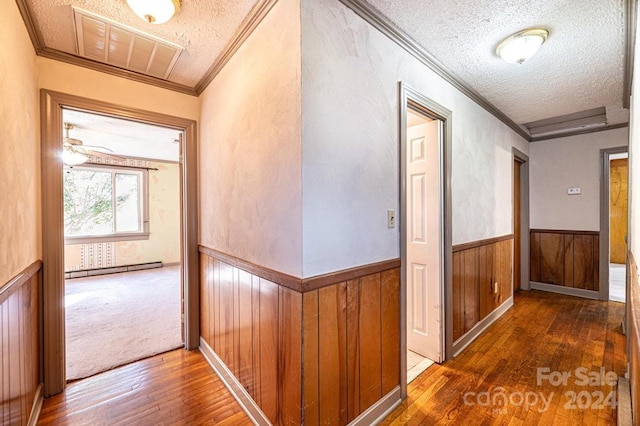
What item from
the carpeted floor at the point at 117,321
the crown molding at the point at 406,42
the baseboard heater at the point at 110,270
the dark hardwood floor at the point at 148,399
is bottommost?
the dark hardwood floor at the point at 148,399

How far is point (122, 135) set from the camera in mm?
4070

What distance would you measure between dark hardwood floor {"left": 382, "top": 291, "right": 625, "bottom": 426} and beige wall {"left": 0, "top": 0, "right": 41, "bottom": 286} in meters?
2.28

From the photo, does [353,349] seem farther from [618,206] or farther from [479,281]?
[618,206]

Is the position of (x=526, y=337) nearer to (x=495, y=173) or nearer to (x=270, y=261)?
(x=495, y=173)

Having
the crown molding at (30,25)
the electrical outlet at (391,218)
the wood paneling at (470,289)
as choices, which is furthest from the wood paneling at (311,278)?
the crown molding at (30,25)

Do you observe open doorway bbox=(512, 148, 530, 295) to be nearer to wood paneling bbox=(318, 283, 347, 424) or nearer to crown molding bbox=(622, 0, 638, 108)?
crown molding bbox=(622, 0, 638, 108)

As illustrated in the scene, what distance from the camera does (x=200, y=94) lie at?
2557mm

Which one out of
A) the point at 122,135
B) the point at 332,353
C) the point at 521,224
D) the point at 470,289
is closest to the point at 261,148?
the point at 332,353

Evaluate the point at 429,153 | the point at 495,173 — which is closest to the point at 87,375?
the point at 429,153

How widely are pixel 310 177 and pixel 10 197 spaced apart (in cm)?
150

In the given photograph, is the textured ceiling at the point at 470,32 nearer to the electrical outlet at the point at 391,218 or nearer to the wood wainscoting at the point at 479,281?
the electrical outlet at the point at 391,218

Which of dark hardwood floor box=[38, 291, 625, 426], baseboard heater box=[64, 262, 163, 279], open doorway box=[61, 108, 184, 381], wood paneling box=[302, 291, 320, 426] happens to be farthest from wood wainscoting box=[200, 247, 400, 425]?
baseboard heater box=[64, 262, 163, 279]

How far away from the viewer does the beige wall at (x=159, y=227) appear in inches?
229

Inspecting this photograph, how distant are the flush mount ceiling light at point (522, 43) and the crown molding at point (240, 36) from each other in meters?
1.57
